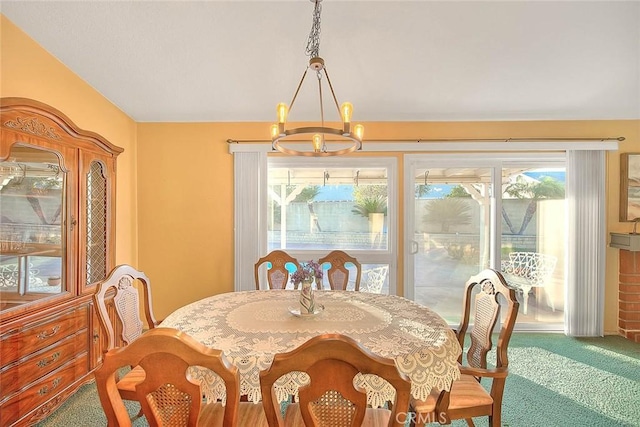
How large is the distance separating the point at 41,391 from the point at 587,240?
4.76 meters

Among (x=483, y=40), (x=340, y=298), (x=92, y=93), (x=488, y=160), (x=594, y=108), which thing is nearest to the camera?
(x=340, y=298)

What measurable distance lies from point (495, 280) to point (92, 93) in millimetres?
3472

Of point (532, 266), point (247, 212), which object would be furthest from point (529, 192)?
point (247, 212)

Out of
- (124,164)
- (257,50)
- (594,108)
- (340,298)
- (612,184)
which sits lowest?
(340,298)

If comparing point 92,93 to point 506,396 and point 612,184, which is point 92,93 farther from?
point 612,184

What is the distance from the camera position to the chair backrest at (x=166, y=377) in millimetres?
792

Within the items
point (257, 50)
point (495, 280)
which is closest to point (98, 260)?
point (257, 50)

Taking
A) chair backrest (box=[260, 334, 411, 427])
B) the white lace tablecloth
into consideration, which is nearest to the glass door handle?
the white lace tablecloth

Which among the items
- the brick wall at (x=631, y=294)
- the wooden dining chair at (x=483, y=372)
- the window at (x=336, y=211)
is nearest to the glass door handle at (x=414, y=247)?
the window at (x=336, y=211)

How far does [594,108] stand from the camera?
2834 mm

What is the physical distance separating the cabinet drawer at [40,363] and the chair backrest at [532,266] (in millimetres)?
3988

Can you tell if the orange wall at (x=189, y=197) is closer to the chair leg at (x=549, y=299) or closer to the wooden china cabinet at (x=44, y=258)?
the chair leg at (x=549, y=299)

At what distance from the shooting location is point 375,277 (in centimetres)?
313

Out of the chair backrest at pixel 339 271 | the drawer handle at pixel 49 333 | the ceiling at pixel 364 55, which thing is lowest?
the drawer handle at pixel 49 333
